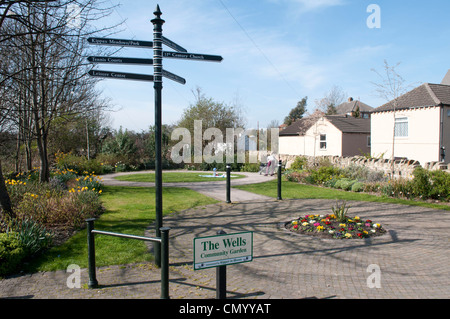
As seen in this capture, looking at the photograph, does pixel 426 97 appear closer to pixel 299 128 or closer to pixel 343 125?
pixel 343 125

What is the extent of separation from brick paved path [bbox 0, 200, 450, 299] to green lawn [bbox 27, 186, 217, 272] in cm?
35

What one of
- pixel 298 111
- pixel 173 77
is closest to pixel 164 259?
pixel 173 77

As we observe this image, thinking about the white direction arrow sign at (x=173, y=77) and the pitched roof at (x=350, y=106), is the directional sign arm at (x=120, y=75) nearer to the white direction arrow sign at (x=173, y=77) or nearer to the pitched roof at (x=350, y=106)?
the white direction arrow sign at (x=173, y=77)

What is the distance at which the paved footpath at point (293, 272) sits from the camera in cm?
434

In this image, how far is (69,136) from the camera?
25656 millimetres

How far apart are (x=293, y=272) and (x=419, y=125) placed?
20.2m

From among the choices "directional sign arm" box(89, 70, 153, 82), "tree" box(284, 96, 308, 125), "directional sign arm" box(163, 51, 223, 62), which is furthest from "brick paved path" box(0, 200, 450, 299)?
"tree" box(284, 96, 308, 125)

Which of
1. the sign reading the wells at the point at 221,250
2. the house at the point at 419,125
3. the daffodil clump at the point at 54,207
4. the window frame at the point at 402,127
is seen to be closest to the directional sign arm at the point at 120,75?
the sign reading the wells at the point at 221,250

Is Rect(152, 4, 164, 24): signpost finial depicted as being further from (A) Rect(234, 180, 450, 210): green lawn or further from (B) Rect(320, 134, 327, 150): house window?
(B) Rect(320, 134, 327, 150): house window

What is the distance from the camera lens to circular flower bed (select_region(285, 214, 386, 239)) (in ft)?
22.9

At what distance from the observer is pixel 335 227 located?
7305mm
